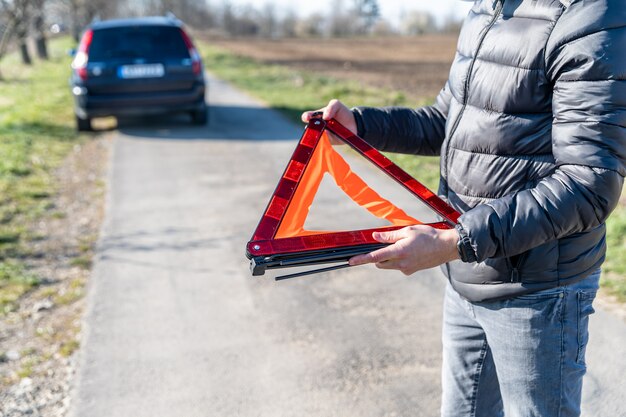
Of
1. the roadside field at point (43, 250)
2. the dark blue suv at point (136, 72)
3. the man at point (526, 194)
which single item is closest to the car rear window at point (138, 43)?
the dark blue suv at point (136, 72)

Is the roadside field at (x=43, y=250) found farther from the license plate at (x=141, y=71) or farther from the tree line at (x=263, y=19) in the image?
the tree line at (x=263, y=19)

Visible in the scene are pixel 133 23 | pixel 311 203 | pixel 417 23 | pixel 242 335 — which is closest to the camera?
pixel 311 203

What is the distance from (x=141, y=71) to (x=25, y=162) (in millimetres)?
2725

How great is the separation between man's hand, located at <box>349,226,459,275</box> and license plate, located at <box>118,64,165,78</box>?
31.2 ft

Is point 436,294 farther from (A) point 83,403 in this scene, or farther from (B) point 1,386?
(B) point 1,386

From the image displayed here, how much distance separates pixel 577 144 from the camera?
1530 mm

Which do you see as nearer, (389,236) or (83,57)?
(389,236)

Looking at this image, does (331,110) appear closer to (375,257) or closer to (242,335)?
(375,257)

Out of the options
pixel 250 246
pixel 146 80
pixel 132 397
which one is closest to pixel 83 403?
pixel 132 397

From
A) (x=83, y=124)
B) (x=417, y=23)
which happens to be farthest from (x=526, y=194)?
(x=417, y=23)

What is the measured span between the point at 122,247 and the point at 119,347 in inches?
70.4

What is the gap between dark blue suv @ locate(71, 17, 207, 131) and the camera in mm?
10383

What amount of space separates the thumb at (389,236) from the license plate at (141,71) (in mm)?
9471

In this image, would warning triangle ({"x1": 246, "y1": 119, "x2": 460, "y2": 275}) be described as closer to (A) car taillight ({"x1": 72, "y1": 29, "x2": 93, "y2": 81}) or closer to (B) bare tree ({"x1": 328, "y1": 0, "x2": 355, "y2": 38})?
(A) car taillight ({"x1": 72, "y1": 29, "x2": 93, "y2": 81})
